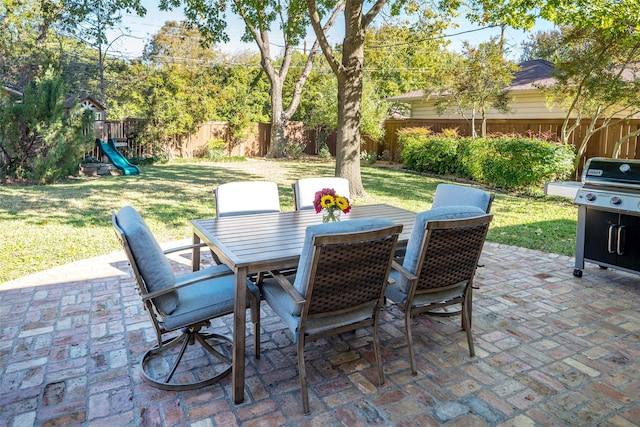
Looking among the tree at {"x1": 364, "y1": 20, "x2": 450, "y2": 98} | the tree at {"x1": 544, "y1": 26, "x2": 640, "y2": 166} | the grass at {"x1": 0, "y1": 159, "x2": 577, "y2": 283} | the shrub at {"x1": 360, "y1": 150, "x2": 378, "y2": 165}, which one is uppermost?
the tree at {"x1": 364, "y1": 20, "x2": 450, "y2": 98}

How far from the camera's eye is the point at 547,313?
11.6 ft

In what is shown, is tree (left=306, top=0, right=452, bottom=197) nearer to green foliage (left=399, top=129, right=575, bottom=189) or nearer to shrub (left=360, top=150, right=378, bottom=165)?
green foliage (left=399, top=129, right=575, bottom=189)

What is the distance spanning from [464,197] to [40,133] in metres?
9.14

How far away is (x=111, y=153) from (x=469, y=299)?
12176 mm

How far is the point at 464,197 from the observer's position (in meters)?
3.51

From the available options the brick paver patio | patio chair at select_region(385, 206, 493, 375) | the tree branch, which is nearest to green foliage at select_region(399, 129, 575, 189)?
the tree branch

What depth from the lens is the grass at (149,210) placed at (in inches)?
203

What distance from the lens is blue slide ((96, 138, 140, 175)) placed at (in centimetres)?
1192

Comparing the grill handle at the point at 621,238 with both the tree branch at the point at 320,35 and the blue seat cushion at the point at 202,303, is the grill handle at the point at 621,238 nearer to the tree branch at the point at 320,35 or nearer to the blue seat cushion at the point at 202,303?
the blue seat cushion at the point at 202,303

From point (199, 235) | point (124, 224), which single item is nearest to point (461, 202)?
point (199, 235)

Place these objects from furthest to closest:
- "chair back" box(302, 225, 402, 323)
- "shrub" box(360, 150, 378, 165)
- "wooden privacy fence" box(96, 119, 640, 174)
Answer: "shrub" box(360, 150, 378, 165), "wooden privacy fence" box(96, 119, 640, 174), "chair back" box(302, 225, 402, 323)

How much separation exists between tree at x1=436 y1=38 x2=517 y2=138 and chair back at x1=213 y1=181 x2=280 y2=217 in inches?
382

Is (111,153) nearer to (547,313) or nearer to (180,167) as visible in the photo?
(180,167)

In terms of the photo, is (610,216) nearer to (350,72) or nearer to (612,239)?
(612,239)
